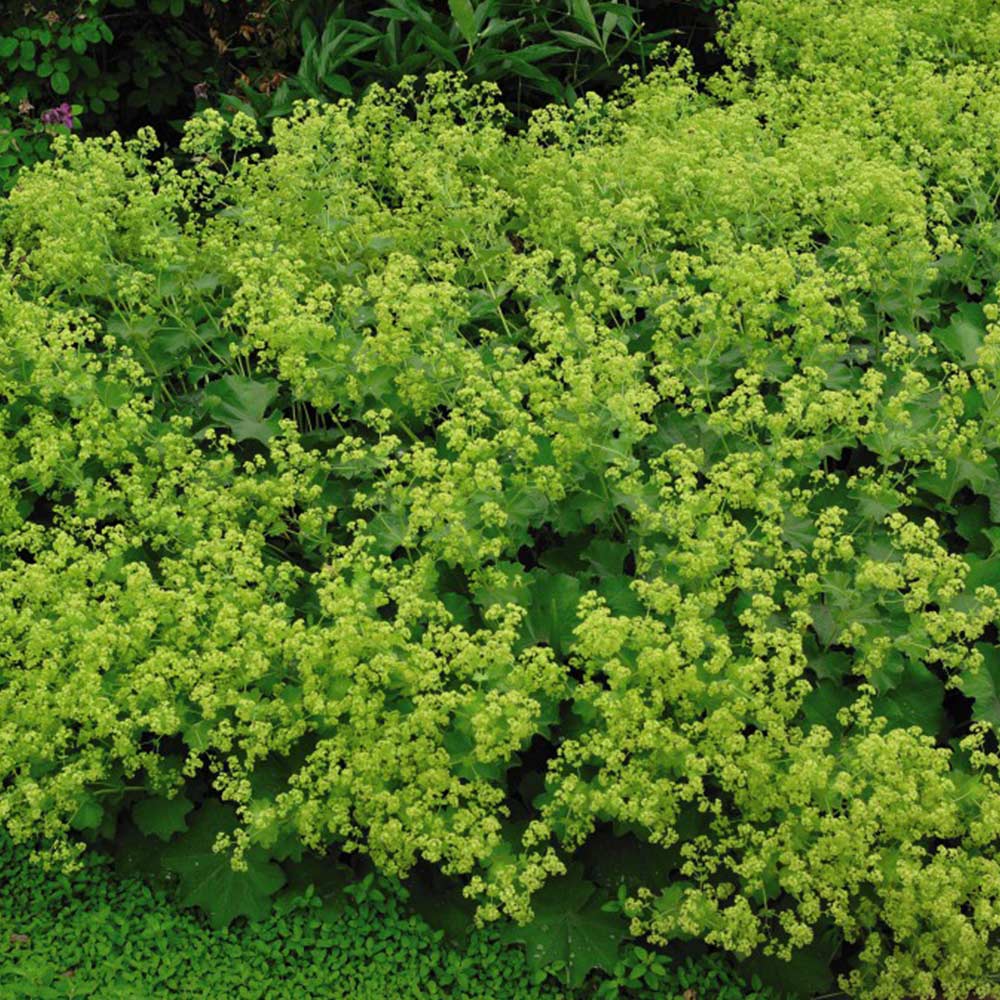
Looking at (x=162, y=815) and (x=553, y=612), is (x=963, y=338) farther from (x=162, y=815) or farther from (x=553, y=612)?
(x=162, y=815)

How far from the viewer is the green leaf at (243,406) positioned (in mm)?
4930

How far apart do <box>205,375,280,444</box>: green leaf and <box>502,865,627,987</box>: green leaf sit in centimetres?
199

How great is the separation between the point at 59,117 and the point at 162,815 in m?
4.31

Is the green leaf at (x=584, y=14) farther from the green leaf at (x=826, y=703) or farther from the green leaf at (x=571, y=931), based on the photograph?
the green leaf at (x=571, y=931)

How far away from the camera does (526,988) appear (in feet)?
13.0

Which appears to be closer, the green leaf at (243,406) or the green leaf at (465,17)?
the green leaf at (243,406)

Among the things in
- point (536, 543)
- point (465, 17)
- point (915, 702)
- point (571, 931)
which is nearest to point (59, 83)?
point (465, 17)

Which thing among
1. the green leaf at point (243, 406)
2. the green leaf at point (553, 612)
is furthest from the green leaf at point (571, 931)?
the green leaf at point (243, 406)

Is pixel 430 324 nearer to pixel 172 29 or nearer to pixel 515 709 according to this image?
pixel 515 709

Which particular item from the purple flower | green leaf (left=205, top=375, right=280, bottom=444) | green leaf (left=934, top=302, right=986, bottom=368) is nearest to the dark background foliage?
the purple flower

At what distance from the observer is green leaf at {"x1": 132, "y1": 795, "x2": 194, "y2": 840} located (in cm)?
428

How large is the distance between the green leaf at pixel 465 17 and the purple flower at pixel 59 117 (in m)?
2.16

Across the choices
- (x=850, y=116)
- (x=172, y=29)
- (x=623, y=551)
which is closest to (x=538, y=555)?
(x=623, y=551)

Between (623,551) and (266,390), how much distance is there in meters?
1.58
